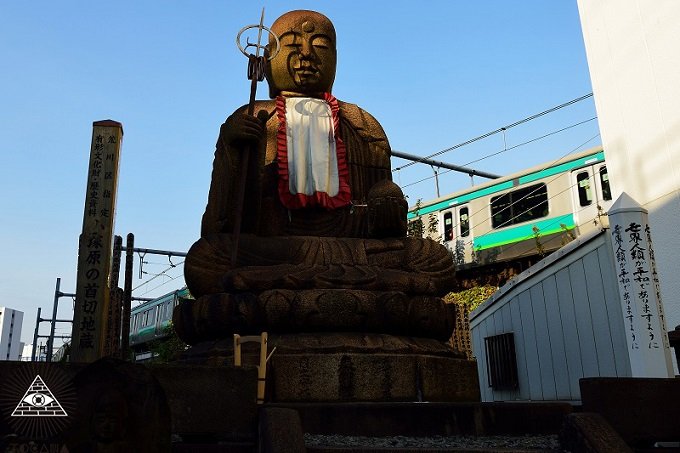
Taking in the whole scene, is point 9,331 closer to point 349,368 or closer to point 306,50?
point 306,50

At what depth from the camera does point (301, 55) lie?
→ 23.1 feet

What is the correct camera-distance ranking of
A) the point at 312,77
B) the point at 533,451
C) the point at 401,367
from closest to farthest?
the point at 533,451
the point at 401,367
the point at 312,77

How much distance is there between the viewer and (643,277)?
407 cm

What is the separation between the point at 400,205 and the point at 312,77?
6.76 feet

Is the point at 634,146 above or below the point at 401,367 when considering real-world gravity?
above

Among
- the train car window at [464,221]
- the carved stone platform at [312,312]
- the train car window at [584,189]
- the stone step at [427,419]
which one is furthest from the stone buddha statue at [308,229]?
the train car window at [464,221]

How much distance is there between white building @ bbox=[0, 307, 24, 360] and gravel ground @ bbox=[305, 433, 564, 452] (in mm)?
31090

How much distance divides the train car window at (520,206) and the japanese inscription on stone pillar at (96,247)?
37.8 feet

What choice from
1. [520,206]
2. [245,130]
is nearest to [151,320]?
[520,206]

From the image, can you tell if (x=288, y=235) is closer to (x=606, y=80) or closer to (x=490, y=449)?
(x=490, y=449)

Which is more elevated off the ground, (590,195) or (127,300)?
(590,195)

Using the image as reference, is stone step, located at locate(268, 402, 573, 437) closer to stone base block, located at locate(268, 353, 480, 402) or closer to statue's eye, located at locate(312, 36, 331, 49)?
stone base block, located at locate(268, 353, 480, 402)

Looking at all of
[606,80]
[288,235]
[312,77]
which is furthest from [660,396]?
[606,80]

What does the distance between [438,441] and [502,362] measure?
6.36 meters
